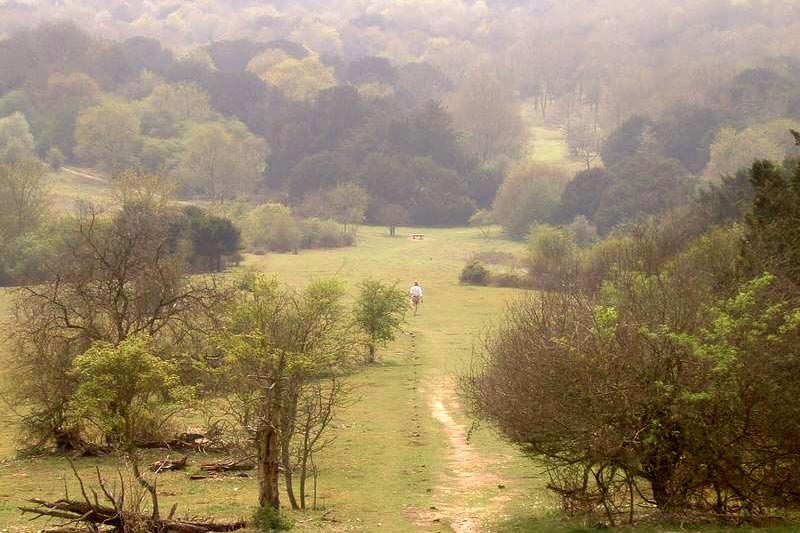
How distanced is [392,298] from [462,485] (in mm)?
18842

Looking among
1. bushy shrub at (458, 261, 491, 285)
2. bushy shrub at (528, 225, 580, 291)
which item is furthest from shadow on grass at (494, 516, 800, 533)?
bushy shrub at (458, 261, 491, 285)

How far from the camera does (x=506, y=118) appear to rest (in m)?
118

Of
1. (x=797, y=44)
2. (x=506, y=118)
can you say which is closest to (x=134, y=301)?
(x=506, y=118)

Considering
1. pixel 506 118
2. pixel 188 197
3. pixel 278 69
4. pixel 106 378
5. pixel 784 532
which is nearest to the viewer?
pixel 784 532

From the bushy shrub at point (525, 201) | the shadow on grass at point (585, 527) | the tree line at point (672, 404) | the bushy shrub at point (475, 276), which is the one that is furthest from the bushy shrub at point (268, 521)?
the bushy shrub at point (525, 201)

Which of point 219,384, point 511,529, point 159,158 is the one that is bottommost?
point 511,529

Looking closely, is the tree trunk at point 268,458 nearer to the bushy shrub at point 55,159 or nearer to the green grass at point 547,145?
the bushy shrub at point 55,159

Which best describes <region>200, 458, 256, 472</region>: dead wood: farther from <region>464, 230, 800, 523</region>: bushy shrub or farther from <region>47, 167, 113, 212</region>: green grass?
<region>47, 167, 113, 212</region>: green grass

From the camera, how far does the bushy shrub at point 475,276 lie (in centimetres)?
5819

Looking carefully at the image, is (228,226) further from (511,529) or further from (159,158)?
(511,529)

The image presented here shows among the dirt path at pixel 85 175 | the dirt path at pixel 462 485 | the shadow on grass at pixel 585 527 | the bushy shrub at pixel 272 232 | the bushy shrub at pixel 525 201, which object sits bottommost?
the dirt path at pixel 462 485

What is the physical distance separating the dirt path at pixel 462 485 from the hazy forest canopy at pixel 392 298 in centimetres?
11

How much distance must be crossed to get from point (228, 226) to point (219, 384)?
42886 mm

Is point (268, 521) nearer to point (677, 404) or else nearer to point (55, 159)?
point (677, 404)
